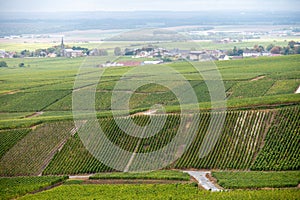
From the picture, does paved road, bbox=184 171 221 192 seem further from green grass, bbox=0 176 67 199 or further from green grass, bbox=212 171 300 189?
green grass, bbox=0 176 67 199

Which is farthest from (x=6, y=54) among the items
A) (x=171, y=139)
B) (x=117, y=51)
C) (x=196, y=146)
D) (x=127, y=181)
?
(x=127, y=181)

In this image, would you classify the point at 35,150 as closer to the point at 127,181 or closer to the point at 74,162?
the point at 74,162

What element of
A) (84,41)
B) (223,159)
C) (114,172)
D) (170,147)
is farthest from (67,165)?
(84,41)

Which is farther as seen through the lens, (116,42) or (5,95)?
(116,42)

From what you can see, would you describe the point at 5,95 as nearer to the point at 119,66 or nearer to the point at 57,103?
the point at 57,103

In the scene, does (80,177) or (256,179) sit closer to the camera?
(256,179)

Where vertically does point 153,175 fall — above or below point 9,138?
above

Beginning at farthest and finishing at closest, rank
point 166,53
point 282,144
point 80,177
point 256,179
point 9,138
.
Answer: point 166,53 → point 9,138 → point 80,177 → point 282,144 → point 256,179

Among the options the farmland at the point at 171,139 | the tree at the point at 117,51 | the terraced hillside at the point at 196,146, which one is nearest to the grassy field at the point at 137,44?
the tree at the point at 117,51
